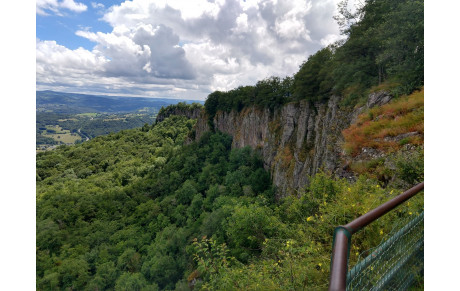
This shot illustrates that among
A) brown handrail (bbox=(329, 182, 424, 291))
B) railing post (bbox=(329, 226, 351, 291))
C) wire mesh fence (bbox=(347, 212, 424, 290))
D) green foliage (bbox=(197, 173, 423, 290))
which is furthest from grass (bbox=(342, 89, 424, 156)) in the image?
railing post (bbox=(329, 226, 351, 291))

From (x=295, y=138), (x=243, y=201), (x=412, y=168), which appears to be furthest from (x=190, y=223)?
(x=412, y=168)

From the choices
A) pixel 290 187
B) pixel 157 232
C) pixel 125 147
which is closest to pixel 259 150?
pixel 290 187

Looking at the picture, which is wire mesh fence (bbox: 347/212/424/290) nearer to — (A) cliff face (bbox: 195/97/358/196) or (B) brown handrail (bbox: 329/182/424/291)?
(B) brown handrail (bbox: 329/182/424/291)

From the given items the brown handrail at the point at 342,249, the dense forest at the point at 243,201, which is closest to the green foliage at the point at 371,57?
the dense forest at the point at 243,201

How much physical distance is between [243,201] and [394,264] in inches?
825

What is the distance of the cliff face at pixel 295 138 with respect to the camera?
47.6 feet

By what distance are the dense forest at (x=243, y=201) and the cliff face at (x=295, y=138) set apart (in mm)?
1257

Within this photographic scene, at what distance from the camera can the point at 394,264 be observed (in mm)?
2883

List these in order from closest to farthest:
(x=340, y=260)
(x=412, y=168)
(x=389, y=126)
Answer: (x=340, y=260)
(x=412, y=168)
(x=389, y=126)

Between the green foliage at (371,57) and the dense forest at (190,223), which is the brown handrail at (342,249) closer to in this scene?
the dense forest at (190,223)

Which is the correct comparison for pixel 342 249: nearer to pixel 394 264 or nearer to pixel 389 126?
pixel 394 264
